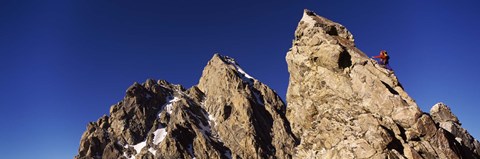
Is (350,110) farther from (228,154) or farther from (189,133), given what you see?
(189,133)

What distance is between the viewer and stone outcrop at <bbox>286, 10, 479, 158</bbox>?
2969cm

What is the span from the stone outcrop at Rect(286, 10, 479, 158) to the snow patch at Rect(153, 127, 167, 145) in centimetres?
14326

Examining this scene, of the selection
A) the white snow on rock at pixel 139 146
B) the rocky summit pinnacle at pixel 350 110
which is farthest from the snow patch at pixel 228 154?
the rocky summit pinnacle at pixel 350 110

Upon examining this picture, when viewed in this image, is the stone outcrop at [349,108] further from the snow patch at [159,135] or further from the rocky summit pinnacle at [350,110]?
the snow patch at [159,135]

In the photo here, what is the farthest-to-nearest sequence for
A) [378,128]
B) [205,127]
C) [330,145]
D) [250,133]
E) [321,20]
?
[205,127]
[250,133]
[321,20]
[330,145]
[378,128]

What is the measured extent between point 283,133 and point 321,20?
140 metres

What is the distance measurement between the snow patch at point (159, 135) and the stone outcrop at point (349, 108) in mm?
143262

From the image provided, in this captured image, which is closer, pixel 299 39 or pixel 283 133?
pixel 299 39

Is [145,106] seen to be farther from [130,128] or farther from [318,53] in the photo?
[318,53]

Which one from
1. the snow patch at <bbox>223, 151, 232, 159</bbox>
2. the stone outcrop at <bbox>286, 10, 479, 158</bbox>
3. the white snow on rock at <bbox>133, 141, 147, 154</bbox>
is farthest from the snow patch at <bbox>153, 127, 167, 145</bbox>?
the stone outcrop at <bbox>286, 10, 479, 158</bbox>

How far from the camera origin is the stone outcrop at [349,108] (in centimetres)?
2969

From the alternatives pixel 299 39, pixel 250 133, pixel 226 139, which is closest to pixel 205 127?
pixel 226 139

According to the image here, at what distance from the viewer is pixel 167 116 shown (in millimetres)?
194875

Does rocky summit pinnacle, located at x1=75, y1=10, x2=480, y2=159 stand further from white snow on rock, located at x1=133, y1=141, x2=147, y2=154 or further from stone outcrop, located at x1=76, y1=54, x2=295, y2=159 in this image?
white snow on rock, located at x1=133, y1=141, x2=147, y2=154
